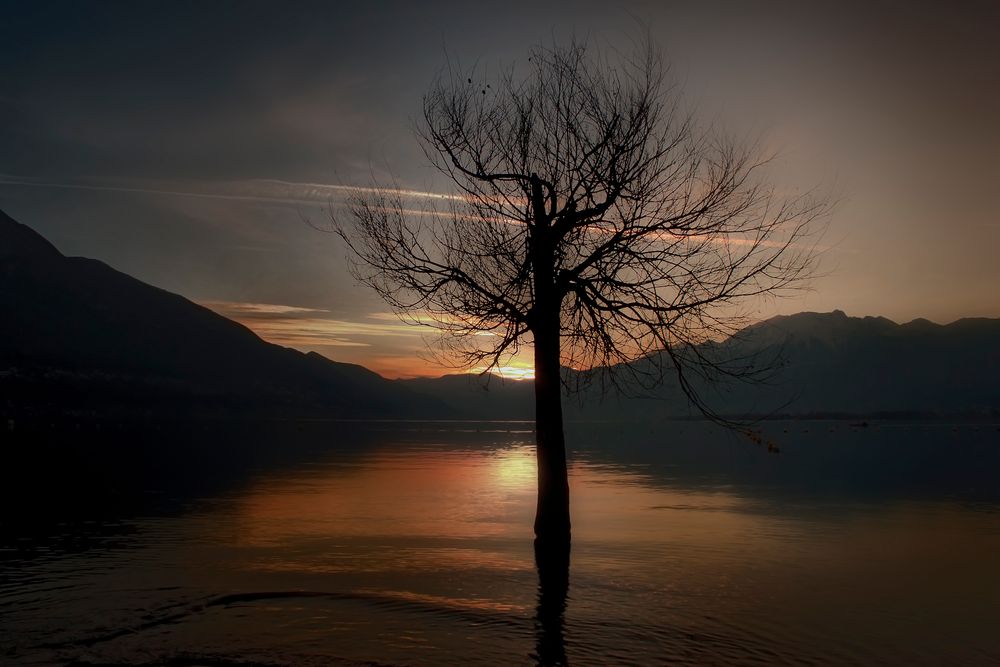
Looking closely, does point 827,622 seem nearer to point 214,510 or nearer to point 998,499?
point 214,510

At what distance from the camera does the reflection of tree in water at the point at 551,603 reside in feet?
42.7

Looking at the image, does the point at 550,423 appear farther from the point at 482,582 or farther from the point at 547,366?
the point at 482,582

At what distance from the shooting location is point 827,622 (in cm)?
1584

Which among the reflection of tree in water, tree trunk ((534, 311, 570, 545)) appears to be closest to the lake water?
the reflection of tree in water

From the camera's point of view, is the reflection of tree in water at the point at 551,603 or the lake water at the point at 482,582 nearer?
the reflection of tree in water at the point at 551,603

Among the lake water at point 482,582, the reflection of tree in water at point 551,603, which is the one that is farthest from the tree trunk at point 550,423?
the lake water at point 482,582

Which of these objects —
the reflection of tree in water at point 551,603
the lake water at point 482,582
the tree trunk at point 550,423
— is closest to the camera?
the reflection of tree in water at point 551,603

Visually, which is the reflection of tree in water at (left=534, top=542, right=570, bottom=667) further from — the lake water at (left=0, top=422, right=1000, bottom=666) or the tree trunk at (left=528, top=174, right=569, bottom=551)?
the tree trunk at (left=528, top=174, right=569, bottom=551)

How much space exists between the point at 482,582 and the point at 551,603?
8.91 ft

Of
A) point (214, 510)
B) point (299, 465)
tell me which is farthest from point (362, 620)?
point (299, 465)

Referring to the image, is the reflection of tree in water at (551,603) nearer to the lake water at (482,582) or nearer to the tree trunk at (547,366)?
the lake water at (482,582)

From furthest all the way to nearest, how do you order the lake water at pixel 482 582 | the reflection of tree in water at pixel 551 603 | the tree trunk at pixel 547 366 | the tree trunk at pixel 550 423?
the tree trunk at pixel 550 423 < the tree trunk at pixel 547 366 < the lake water at pixel 482 582 < the reflection of tree in water at pixel 551 603

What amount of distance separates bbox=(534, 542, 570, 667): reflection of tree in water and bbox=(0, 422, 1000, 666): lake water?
0.07 m

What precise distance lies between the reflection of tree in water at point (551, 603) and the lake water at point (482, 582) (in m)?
0.07
